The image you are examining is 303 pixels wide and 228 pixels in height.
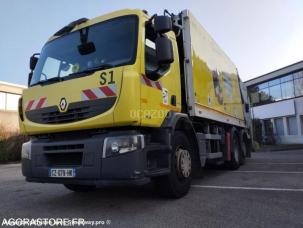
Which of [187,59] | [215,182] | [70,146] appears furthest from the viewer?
[215,182]

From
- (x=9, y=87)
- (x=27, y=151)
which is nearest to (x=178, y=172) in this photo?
(x=27, y=151)

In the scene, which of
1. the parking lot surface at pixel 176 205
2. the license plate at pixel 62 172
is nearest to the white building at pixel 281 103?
the parking lot surface at pixel 176 205

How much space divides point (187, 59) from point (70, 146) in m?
2.75

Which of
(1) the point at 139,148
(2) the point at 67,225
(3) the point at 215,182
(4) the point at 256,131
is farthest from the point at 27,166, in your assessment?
(4) the point at 256,131

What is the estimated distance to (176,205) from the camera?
16.0ft

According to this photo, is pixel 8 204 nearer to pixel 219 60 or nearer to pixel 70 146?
pixel 70 146

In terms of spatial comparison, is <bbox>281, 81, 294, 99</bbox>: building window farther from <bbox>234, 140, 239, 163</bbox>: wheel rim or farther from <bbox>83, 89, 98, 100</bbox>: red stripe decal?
<bbox>83, 89, 98, 100</bbox>: red stripe decal

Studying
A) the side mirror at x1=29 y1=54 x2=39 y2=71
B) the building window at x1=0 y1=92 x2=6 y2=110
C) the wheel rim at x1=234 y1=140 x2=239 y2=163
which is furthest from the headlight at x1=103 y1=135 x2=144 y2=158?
the building window at x1=0 y1=92 x2=6 y2=110

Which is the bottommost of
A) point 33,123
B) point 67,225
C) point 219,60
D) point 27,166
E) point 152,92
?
point 67,225

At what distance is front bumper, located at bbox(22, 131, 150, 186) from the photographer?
4.23m

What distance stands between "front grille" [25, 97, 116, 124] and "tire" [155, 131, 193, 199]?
1315 mm

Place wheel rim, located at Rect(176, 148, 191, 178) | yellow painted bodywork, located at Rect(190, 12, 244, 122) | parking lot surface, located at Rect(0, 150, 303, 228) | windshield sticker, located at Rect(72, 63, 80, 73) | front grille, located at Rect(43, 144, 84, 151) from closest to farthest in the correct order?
1. parking lot surface, located at Rect(0, 150, 303, 228)
2. front grille, located at Rect(43, 144, 84, 151)
3. windshield sticker, located at Rect(72, 63, 80, 73)
4. wheel rim, located at Rect(176, 148, 191, 178)
5. yellow painted bodywork, located at Rect(190, 12, 244, 122)

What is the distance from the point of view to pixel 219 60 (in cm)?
874

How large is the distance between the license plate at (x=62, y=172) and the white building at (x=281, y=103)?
28.7 meters
